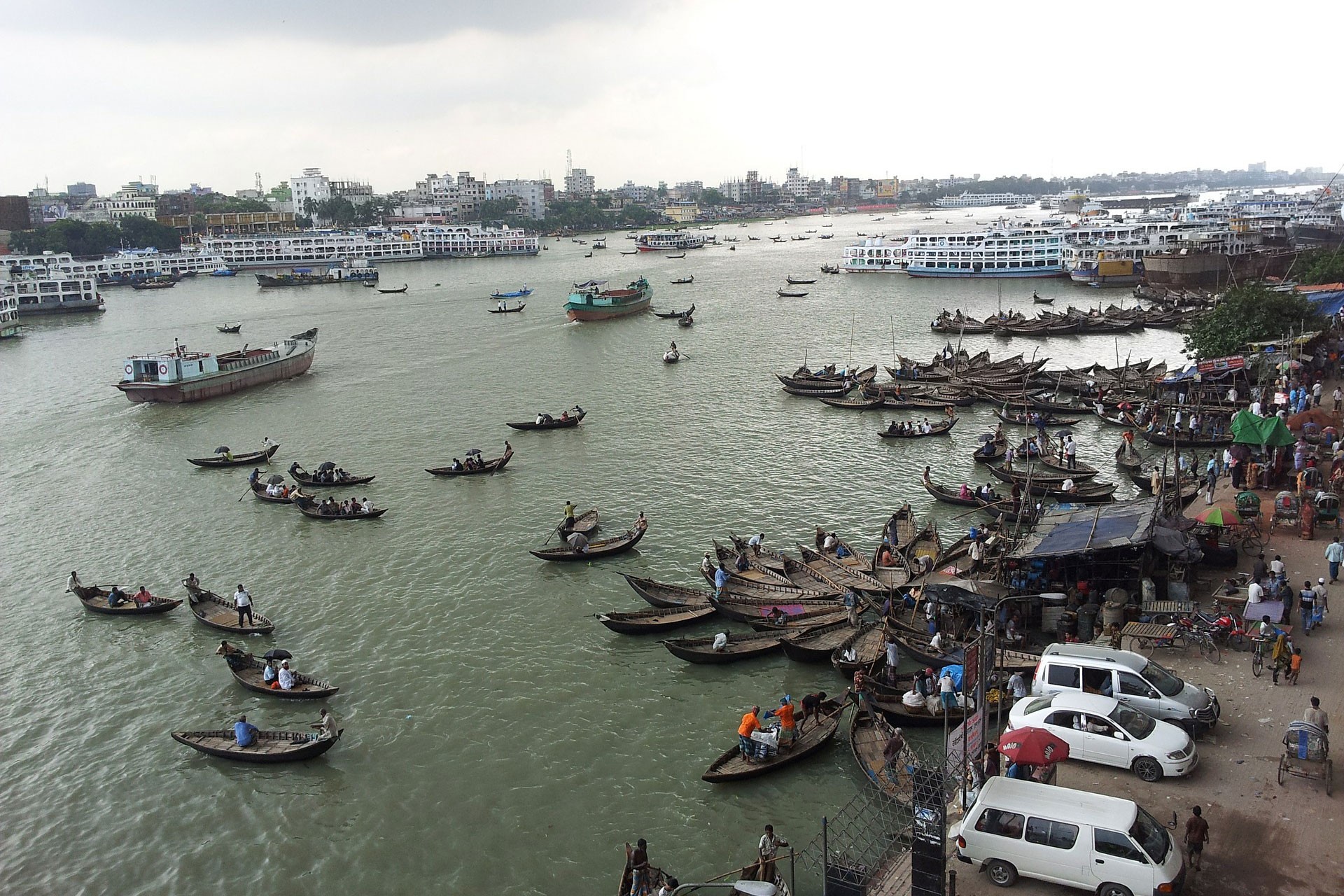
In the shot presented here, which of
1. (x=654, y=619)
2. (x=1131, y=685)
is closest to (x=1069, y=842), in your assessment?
(x=1131, y=685)

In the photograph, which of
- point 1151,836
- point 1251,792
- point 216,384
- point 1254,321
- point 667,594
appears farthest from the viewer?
point 216,384

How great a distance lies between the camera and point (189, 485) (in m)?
32.7

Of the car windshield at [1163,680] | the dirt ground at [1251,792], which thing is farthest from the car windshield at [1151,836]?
the car windshield at [1163,680]

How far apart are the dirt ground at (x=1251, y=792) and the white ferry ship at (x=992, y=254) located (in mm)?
73865

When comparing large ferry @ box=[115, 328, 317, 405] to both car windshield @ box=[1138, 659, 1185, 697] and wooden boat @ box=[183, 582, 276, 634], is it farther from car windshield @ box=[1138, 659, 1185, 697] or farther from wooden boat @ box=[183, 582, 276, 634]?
car windshield @ box=[1138, 659, 1185, 697]

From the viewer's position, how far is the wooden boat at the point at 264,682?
1798cm

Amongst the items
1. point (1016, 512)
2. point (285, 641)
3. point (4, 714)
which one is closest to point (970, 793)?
point (1016, 512)

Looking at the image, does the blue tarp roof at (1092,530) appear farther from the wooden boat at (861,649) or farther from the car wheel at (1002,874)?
the car wheel at (1002,874)

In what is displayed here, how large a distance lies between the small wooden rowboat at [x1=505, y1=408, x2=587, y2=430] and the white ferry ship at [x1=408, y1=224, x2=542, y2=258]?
109m

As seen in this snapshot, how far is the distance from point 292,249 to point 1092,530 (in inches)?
5232

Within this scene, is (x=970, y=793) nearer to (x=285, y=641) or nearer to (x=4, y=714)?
(x=285, y=641)

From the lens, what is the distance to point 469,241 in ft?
467

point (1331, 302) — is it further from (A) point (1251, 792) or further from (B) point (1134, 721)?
(A) point (1251, 792)

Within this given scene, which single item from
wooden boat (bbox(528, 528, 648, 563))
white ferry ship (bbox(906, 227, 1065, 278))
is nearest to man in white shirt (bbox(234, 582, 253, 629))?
wooden boat (bbox(528, 528, 648, 563))
